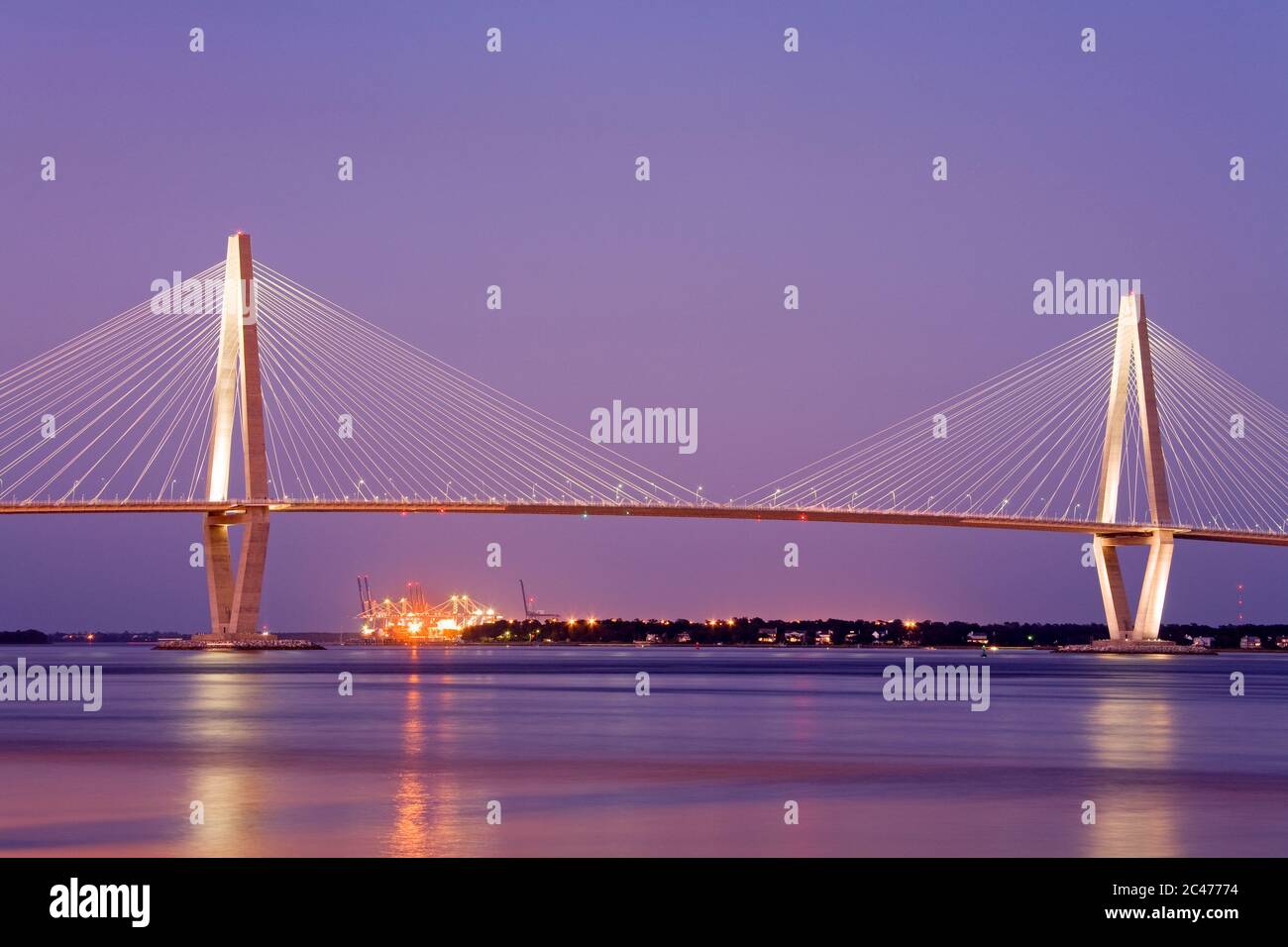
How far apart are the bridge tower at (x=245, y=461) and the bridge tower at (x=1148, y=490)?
28954 mm

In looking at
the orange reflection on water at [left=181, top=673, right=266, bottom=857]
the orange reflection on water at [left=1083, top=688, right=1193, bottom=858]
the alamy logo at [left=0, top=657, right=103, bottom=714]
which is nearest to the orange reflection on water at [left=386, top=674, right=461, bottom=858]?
the orange reflection on water at [left=181, top=673, right=266, bottom=857]

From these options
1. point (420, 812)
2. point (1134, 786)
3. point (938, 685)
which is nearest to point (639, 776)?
point (420, 812)

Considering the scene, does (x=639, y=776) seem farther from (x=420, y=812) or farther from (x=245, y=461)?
(x=245, y=461)

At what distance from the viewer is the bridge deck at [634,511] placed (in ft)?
188

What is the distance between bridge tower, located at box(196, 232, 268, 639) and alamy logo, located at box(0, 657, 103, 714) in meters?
4.90

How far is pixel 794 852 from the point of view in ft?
43.5
